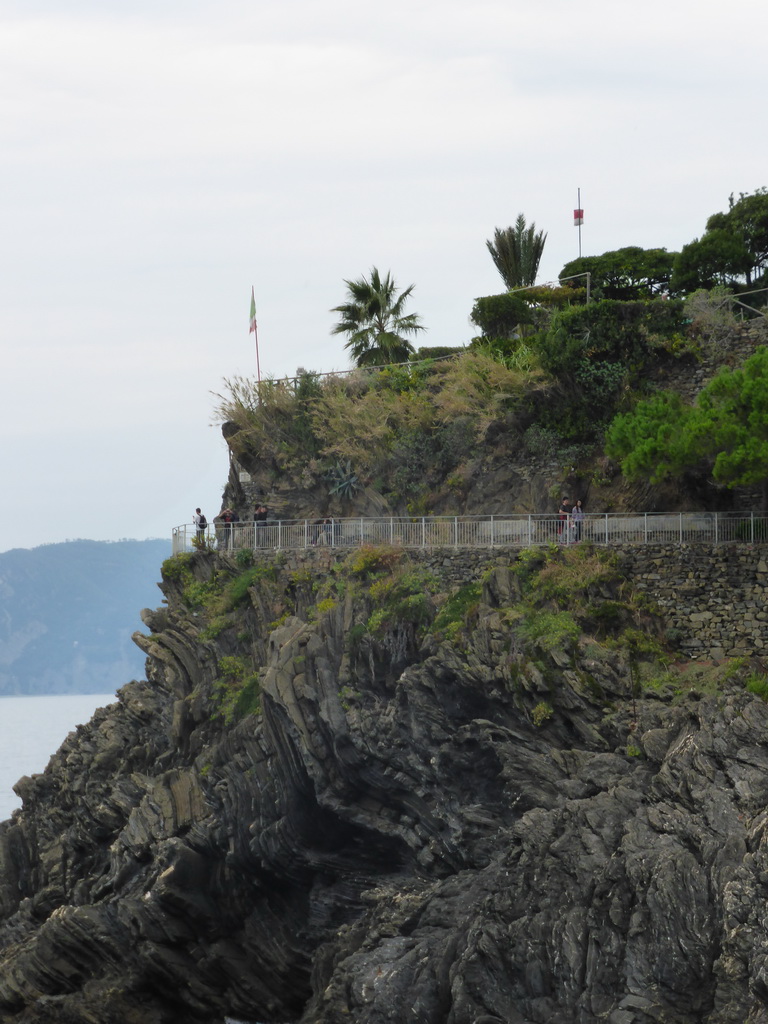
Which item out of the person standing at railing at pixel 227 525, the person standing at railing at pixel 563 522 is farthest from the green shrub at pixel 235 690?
the person standing at railing at pixel 563 522

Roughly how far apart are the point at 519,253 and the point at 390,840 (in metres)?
24.8

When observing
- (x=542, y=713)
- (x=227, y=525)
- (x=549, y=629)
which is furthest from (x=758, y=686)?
(x=227, y=525)

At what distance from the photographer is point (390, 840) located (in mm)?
33188

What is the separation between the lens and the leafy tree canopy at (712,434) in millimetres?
29641

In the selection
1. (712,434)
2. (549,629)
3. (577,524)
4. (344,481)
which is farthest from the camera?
(344,481)

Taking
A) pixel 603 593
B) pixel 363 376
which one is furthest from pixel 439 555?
pixel 363 376

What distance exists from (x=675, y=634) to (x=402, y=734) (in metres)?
6.72

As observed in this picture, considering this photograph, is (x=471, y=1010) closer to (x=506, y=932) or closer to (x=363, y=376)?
(x=506, y=932)

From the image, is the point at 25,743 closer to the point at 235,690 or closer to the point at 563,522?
the point at 235,690

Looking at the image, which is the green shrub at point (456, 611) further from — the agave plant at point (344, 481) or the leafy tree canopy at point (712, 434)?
the agave plant at point (344, 481)

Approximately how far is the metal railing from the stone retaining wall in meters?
0.34

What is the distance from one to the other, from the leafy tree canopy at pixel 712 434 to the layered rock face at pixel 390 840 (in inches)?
175

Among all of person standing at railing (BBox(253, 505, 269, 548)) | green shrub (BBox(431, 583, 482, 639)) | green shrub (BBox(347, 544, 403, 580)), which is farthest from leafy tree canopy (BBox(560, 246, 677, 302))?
green shrub (BBox(431, 583, 482, 639))

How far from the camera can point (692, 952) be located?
21.4 metres
